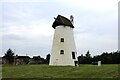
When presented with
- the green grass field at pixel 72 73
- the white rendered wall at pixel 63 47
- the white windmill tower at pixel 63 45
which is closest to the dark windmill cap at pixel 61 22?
the white windmill tower at pixel 63 45

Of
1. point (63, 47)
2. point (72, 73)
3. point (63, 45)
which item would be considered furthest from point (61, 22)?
point (72, 73)

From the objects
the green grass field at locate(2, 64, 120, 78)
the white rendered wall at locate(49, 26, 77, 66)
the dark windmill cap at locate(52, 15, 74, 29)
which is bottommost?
the green grass field at locate(2, 64, 120, 78)

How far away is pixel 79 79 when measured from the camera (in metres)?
19.1

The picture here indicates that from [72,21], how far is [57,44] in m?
6.10

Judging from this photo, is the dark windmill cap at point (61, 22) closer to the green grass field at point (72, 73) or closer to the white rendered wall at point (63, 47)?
the white rendered wall at point (63, 47)

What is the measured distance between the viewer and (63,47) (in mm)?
39156

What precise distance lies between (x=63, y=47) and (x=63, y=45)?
326 mm

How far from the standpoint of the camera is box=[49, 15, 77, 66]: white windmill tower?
38.5 m

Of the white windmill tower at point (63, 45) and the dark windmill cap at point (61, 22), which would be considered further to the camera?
the dark windmill cap at point (61, 22)

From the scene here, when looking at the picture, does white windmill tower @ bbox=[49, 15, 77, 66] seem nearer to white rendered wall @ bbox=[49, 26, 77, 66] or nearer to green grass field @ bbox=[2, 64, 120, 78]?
white rendered wall @ bbox=[49, 26, 77, 66]

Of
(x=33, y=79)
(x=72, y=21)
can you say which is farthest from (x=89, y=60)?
(x=33, y=79)

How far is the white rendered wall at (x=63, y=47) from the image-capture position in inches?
1513

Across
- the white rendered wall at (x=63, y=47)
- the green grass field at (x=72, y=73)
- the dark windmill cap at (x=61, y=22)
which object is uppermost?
the dark windmill cap at (x=61, y=22)

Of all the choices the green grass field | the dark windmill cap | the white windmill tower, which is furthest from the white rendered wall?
the green grass field
